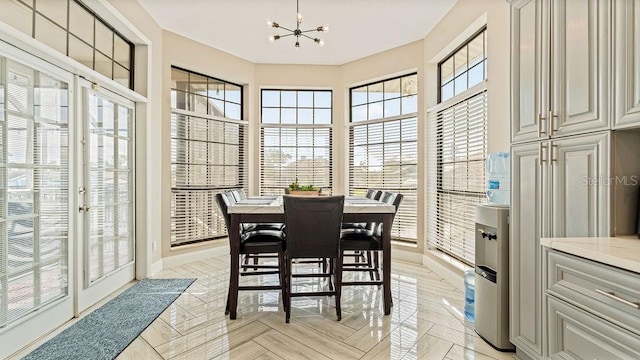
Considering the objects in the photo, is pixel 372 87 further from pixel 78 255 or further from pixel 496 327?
pixel 78 255

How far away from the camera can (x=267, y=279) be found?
3.62m

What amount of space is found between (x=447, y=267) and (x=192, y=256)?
10.7 feet

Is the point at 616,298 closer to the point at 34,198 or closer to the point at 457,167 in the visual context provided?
the point at 457,167

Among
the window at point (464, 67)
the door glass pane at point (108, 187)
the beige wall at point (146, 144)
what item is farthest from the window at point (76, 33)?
the window at point (464, 67)

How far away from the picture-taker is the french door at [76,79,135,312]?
2.77 metres

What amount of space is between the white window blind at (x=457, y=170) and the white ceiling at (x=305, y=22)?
1.09 meters

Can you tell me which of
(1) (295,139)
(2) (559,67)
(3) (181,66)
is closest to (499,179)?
(2) (559,67)

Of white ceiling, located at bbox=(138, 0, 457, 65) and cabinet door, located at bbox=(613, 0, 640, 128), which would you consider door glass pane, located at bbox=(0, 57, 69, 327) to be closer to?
white ceiling, located at bbox=(138, 0, 457, 65)

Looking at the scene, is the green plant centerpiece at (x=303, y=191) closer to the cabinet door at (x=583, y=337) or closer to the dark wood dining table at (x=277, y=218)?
the dark wood dining table at (x=277, y=218)

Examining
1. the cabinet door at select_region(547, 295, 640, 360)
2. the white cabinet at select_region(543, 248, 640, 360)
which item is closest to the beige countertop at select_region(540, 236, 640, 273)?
the white cabinet at select_region(543, 248, 640, 360)

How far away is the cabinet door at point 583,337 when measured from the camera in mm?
1222

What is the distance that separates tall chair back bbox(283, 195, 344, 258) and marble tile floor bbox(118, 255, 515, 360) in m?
0.57

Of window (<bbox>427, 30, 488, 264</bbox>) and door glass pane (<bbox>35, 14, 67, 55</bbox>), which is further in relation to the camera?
window (<bbox>427, 30, 488, 264</bbox>)

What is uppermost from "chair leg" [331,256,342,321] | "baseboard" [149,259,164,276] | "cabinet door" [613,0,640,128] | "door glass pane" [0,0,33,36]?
A: "door glass pane" [0,0,33,36]
